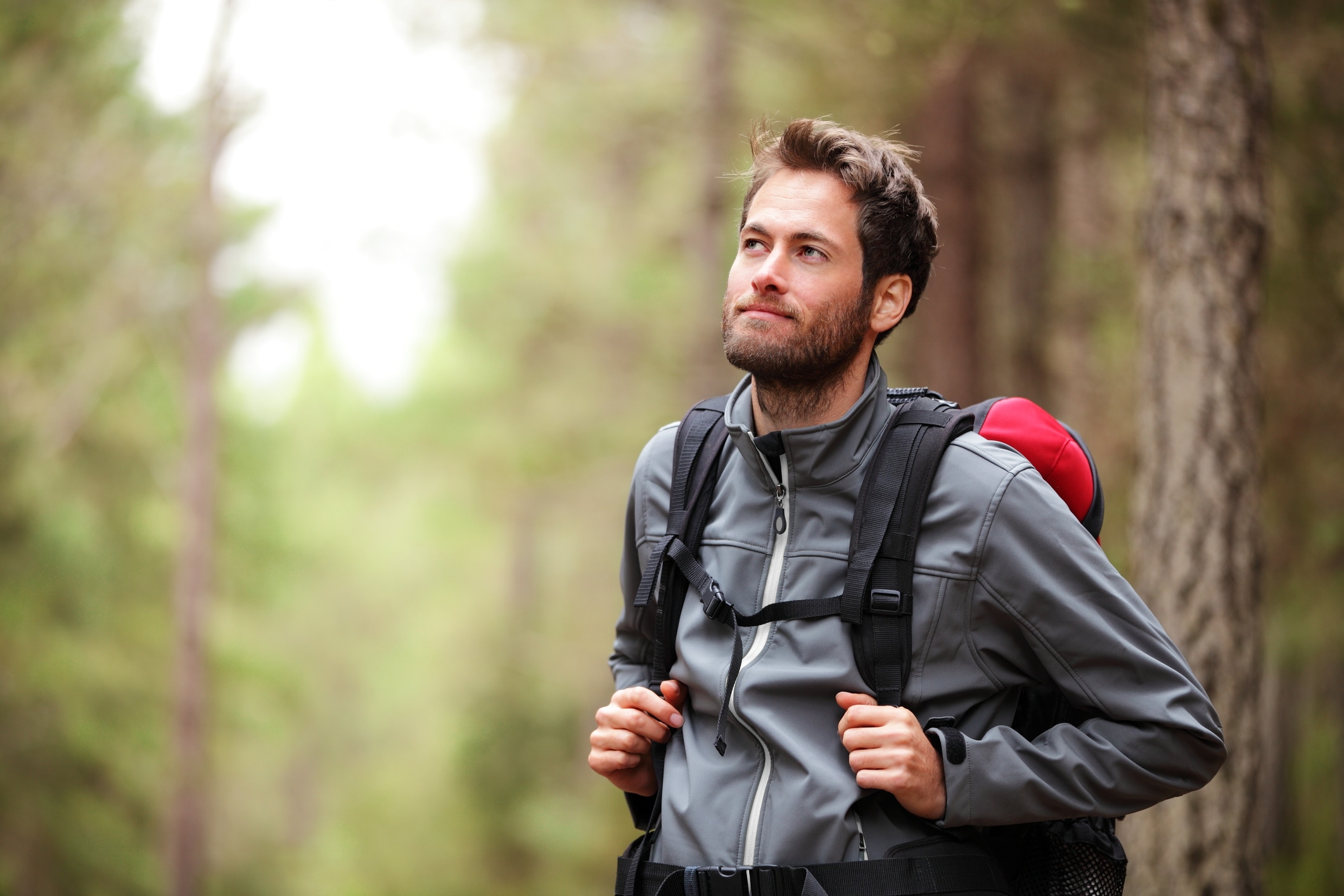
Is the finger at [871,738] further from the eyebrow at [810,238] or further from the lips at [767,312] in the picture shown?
the eyebrow at [810,238]

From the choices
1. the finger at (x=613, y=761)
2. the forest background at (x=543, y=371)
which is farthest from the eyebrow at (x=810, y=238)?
the forest background at (x=543, y=371)

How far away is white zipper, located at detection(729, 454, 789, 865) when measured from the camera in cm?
206

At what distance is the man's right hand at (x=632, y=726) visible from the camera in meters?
2.28

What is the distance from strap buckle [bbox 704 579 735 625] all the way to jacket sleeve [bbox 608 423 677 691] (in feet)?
0.96

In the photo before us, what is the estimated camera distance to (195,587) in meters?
12.7

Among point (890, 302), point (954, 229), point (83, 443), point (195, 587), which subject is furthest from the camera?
→ point (83, 443)

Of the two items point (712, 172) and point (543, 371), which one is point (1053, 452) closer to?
point (712, 172)

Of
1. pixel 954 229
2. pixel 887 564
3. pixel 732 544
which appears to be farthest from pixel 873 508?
pixel 954 229

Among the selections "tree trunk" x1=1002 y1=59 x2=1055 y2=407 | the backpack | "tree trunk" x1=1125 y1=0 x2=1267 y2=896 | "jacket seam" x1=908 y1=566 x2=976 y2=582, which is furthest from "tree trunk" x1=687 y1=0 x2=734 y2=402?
"jacket seam" x1=908 y1=566 x2=976 y2=582

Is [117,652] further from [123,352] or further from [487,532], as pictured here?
[487,532]

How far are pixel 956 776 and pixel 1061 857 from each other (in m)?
0.44

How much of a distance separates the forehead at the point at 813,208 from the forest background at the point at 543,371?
2819 millimetres

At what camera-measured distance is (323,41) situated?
12.0 meters

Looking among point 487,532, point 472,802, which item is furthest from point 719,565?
point 487,532
